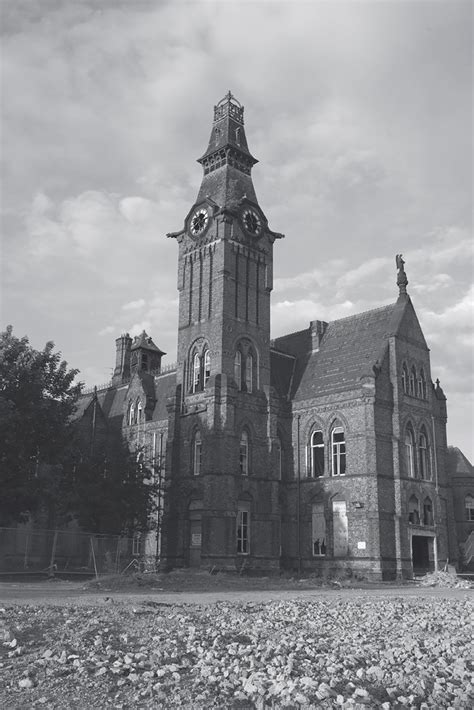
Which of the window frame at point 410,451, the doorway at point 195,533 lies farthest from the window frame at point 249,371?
the window frame at point 410,451

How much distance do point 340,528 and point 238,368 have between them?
39.8ft

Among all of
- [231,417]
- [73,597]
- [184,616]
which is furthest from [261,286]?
[184,616]

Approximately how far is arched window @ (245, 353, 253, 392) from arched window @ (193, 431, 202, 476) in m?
4.56

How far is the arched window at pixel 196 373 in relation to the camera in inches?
1842

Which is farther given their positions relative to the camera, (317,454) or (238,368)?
(238,368)

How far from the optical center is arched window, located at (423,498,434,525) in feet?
145

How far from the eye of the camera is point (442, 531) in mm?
44844

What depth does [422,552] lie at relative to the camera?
44.3m

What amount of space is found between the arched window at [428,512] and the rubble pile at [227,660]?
24164 mm

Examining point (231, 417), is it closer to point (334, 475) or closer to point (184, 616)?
point (334, 475)

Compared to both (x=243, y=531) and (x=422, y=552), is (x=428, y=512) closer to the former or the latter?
(x=422, y=552)

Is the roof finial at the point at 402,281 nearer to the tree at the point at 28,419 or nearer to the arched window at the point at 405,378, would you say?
the arched window at the point at 405,378

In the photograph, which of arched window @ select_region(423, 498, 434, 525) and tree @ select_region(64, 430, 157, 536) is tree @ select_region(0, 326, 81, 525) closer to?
tree @ select_region(64, 430, 157, 536)

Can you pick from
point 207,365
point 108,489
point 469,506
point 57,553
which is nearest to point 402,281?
point 207,365
